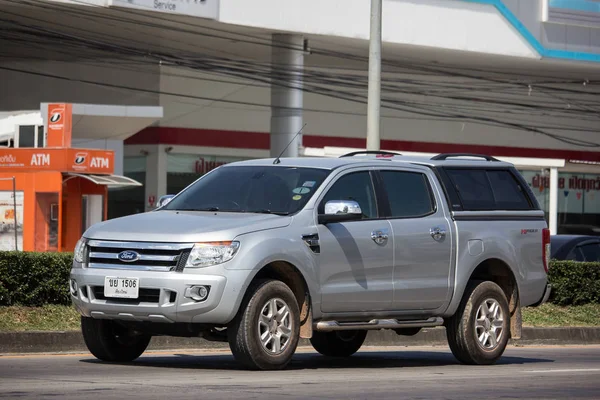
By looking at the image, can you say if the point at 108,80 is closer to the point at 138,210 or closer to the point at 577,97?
the point at 138,210

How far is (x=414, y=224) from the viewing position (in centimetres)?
1232

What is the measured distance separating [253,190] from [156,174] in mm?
32823

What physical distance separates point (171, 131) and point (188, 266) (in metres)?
34.0

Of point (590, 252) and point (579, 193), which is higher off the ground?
point (579, 193)

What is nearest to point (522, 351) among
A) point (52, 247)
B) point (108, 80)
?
point (52, 247)

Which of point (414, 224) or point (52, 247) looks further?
point (52, 247)

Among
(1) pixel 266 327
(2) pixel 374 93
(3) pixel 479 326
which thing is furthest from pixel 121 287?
(2) pixel 374 93

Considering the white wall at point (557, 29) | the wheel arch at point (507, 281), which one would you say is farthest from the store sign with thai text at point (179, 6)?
the wheel arch at point (507, 281)

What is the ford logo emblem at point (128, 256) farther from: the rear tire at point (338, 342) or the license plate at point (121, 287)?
the rear tire at point (338, 342)

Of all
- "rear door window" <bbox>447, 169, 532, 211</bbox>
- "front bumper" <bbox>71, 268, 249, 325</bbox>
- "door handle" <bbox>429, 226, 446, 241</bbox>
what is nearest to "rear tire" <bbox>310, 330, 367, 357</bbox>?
"door handle" <bbox>429, 226, 446, 241</bbox>

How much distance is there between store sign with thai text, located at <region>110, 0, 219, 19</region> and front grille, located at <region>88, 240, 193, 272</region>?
955 inches

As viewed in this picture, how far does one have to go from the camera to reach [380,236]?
11898 millimetres

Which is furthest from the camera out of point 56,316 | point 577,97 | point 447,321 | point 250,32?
point 577,97

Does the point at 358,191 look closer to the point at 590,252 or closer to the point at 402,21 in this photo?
the point at 590,252
